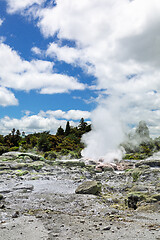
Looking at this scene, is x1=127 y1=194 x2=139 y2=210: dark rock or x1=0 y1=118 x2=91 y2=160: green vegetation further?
x1=0 y1=118 x2=91 y2=160: green vegetation

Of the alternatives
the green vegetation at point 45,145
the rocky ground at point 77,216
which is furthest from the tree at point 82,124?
the rocky ground at point 77,216

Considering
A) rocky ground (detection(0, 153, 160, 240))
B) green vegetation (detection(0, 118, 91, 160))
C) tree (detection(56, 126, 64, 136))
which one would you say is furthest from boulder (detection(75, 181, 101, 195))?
tree (detection(56, 126, 64, 136))

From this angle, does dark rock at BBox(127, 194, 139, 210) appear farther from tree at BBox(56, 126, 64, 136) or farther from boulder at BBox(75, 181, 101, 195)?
tree at BBox(56, 126, 64, 136)

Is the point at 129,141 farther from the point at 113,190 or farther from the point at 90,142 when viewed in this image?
the point at 113,190

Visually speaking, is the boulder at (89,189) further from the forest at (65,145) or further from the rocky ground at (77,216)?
the forest at (65,145)

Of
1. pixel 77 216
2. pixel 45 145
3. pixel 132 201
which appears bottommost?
pixel 77 216

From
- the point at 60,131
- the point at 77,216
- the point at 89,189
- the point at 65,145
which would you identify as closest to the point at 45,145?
the point at 65,145

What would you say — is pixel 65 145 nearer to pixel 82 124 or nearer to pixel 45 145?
pixel 45 145

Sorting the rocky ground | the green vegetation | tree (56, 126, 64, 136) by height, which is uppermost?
tree (56, 126, 64, 136)

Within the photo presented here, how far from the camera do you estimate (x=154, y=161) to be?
3159 centimetres

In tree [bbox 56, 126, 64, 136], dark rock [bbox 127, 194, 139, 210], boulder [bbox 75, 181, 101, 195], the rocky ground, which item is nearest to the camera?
the rocky ground

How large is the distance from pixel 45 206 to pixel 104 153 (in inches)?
1279

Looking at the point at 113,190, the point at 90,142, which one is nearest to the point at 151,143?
the point at 90,142

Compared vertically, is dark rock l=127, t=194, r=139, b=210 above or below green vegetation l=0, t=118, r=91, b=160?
below
